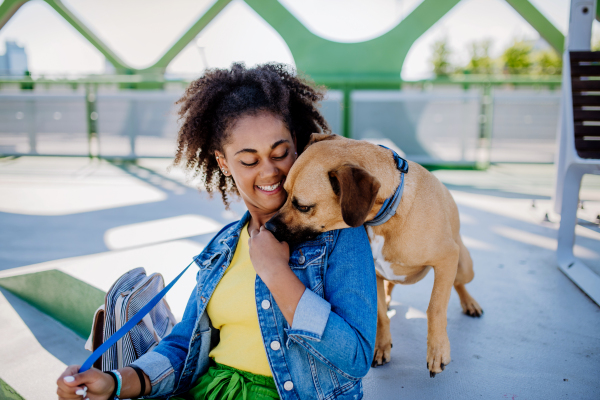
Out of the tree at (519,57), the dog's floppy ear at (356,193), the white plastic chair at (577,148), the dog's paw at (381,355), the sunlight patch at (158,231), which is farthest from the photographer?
the tree at (519,57)

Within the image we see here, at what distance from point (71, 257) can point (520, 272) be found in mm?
4072

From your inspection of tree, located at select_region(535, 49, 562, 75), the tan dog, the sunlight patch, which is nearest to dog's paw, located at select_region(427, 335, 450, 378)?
the tan dog

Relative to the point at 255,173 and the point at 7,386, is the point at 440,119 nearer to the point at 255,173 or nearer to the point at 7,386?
the point at 255,173

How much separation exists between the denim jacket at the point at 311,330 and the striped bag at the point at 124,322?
21 cm

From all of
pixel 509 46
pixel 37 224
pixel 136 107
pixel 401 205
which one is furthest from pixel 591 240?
pixel 509 46

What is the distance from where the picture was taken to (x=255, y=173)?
1824 millimetres

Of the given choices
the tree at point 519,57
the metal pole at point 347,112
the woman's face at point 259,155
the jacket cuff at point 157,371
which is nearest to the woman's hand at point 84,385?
the jacket cuff at point 157,371

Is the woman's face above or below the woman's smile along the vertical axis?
above

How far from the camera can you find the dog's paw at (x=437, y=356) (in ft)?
6.61

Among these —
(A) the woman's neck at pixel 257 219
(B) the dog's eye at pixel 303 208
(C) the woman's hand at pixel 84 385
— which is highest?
(B) the dog's eye at pixel 303 208

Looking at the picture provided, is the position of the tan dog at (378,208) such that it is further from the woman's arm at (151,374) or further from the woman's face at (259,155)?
the woman's arm at (151,374)

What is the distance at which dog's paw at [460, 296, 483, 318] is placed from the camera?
2717mm

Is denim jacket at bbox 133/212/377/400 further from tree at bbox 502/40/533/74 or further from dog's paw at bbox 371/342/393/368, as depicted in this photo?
tree at bbox 502/40/533/74

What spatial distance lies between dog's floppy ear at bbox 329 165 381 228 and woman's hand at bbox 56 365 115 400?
1.02 metres
